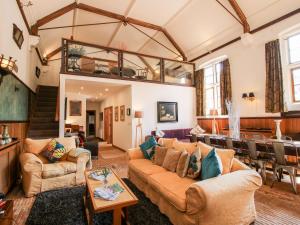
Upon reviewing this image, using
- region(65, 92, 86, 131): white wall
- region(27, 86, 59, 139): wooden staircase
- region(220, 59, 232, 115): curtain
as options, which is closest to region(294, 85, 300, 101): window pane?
region(220, 59, 232, 115): curtain

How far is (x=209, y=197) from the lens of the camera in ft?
5.67

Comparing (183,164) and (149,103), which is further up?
(149,103)

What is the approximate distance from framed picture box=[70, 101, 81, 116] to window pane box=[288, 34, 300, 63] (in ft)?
30.1

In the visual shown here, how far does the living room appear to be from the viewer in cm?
226

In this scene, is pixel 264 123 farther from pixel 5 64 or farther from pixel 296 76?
pixel 5 64

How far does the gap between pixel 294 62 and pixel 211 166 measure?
15.4 ft

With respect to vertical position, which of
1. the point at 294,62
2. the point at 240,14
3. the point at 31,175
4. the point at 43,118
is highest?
the point at 240,14

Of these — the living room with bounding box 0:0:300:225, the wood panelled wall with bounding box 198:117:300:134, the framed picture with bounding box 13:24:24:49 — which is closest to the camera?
the living room with bounding box 0:0:300:225

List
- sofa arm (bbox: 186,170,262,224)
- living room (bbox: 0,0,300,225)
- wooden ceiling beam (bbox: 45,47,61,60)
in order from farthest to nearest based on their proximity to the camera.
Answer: wooden ceiling beam (bbox: 45,47,61,60) → living room (bbox: 0,0,300,225) → sofa arm (bbox: 186,170,262,224)

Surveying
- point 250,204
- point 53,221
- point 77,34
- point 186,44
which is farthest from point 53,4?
point 250,204

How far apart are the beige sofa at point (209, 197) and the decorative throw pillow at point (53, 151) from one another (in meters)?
2.09

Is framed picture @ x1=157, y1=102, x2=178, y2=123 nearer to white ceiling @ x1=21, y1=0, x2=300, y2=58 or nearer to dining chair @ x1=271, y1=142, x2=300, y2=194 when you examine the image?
white ceiling @ x1=21, y1=0, x2=300, y2=58

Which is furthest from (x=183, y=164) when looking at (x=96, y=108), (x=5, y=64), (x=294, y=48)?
(x=96, y=108)

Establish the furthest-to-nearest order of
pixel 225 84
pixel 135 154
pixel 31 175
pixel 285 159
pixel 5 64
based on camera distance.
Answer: pixel 225 84 < pixel 135 154 < pixel 285 159 < pixel 31 175 < pixel 5 64
